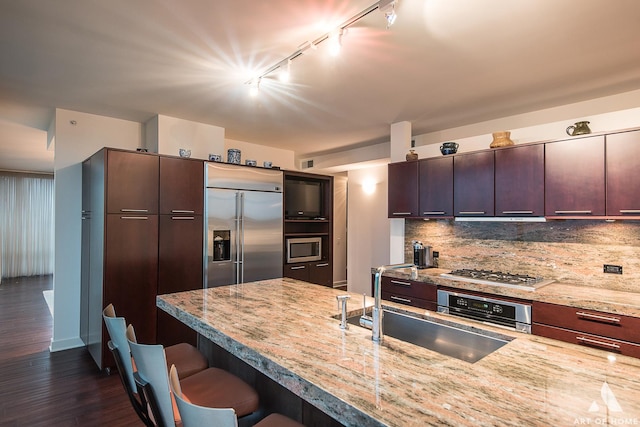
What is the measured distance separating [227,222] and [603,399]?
3500mm

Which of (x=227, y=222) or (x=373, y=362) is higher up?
(x=227, y=222)

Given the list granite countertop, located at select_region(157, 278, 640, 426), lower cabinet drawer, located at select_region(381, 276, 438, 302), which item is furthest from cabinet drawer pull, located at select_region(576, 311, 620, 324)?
granite countertop, located at select_region(157, 278, 640, 426)

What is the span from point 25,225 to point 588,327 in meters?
10.6

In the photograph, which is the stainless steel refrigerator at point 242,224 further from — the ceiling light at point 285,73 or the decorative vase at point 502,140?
the decorative vase at point 502,140

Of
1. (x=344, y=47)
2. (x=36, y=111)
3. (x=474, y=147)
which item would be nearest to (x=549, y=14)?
(x=344, y=47)

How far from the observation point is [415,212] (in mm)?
3766

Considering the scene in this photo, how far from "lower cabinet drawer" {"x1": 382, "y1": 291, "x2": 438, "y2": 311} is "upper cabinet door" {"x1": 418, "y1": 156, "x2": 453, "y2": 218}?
90cm

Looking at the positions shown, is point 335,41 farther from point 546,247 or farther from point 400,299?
point 546,247

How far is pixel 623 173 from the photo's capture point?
2.50 metres

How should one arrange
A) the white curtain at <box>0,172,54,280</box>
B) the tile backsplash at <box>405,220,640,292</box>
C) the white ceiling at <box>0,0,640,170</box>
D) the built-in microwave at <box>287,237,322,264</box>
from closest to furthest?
1. the white ceiling at <box>0,0,640,170</box>
2. the tile backsplash at <box>405,220,640,292</box>
3. the built-in microwave at <box>287,237,322,264</box>
4. the white curtain at <box>0,172,54,280</box>

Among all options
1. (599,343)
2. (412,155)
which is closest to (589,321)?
(599,343)

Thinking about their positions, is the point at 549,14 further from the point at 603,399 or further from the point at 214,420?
the point at 214,420

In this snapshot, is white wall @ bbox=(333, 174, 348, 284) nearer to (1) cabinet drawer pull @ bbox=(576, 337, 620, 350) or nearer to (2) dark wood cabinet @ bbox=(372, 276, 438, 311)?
(2) dark wood cabinet @ bbox=(372, 276, 438, 311)

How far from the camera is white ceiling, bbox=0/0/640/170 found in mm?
1870
